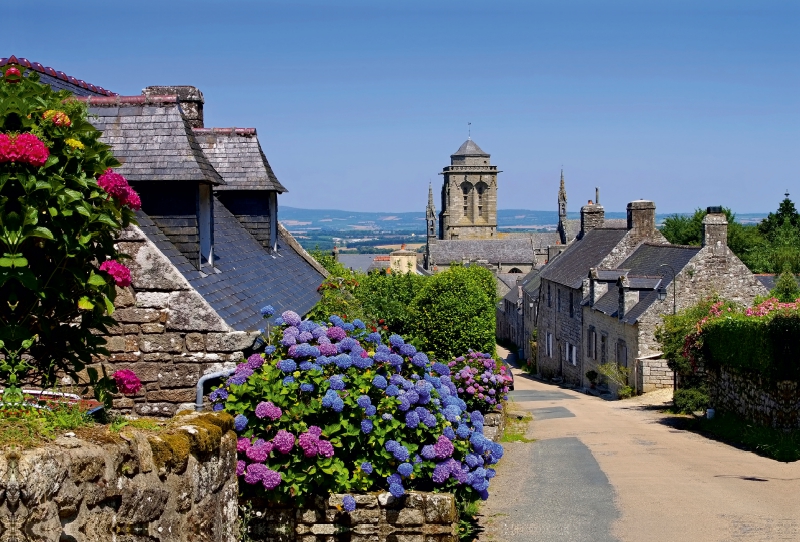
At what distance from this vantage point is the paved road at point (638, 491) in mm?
9945

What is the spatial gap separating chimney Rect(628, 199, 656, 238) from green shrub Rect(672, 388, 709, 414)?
1506cm

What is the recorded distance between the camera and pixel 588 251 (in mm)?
40312

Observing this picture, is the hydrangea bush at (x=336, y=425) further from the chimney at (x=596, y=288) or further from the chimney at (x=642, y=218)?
the chimney at (x=642, y=218)

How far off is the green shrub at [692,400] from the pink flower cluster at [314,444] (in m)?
15.9

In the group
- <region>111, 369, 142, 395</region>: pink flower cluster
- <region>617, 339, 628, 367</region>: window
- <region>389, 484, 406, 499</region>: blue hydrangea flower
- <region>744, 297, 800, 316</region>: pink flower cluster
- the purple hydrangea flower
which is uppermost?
the purple hydrangea flower

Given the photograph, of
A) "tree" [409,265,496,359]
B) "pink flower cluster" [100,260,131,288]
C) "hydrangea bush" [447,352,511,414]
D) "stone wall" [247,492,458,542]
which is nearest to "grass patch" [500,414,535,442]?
"hydrangea bush" [447,352,511,414]

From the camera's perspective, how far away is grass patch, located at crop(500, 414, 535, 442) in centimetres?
1834

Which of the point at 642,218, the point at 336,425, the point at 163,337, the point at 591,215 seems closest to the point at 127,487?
the point at 336,425

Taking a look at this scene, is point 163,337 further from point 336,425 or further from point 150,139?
point 150,139

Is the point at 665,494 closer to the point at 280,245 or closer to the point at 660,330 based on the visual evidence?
the point at 280,245

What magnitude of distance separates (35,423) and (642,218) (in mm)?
34256

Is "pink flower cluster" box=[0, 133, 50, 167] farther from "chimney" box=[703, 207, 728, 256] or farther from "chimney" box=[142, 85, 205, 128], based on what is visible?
"chimney" box=[703, 207, 728, 256]

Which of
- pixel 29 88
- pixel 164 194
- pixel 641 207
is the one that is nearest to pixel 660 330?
pixel 641 207

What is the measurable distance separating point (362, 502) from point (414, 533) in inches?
22.5
